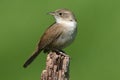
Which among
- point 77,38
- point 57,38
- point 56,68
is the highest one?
point 56,68

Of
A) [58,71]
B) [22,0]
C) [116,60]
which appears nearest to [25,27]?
[22,0]

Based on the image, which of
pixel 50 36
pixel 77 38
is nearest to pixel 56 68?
pixel 50 36

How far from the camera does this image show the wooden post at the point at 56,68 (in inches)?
444

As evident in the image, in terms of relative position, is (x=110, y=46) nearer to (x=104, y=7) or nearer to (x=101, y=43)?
(x=101, y=43)

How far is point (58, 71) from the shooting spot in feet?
37.5

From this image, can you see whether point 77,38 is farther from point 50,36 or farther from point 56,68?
point 56,68

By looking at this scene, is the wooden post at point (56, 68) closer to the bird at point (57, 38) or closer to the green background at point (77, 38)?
the bird at point (57, 38)

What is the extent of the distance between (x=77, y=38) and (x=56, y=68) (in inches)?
256

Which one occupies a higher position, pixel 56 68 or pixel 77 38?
pixel 56 68

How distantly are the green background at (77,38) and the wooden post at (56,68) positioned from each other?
15.6 feet

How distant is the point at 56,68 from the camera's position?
449 inches

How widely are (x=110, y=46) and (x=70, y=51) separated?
2.66 feet

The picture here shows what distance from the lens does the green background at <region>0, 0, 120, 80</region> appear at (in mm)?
16984

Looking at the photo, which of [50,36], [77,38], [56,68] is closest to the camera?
[56,68]
